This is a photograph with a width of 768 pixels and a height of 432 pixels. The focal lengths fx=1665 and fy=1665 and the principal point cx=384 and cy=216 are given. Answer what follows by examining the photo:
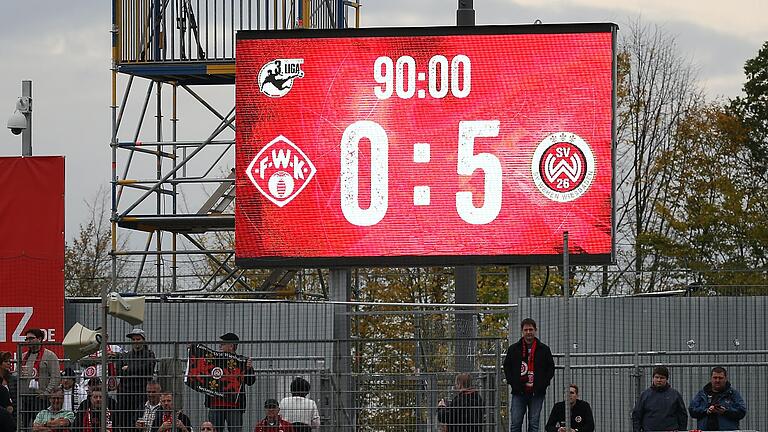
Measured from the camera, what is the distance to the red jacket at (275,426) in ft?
55.8

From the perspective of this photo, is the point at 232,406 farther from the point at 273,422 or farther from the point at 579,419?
the point at 579,419

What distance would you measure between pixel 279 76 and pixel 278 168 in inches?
47.5

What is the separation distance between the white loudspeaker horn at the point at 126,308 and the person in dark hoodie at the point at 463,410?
3.43 m

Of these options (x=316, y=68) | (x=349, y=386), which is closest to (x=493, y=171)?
(x=316, y=68)

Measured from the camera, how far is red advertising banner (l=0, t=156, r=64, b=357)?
2250cm

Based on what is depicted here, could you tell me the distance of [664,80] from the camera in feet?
159

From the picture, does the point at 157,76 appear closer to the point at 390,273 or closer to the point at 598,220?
the point at 598,220

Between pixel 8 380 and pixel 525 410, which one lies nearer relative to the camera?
pixel 525 410

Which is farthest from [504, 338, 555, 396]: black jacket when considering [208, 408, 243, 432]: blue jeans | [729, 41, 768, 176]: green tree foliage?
[729, 41, 768, 176]: green tree foliage

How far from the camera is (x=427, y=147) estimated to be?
21.2 m

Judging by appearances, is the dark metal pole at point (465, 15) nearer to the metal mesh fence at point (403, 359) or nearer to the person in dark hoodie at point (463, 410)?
the metal mesh fence at point (403, 359)

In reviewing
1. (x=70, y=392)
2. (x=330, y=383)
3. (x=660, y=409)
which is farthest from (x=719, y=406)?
(x=70, y=392)

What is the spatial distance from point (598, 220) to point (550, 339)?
69.9 inches

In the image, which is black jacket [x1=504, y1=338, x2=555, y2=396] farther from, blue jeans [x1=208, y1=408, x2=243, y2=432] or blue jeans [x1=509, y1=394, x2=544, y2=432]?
blue jeans [x1=208, y1=408, x2=243, y2=432]
